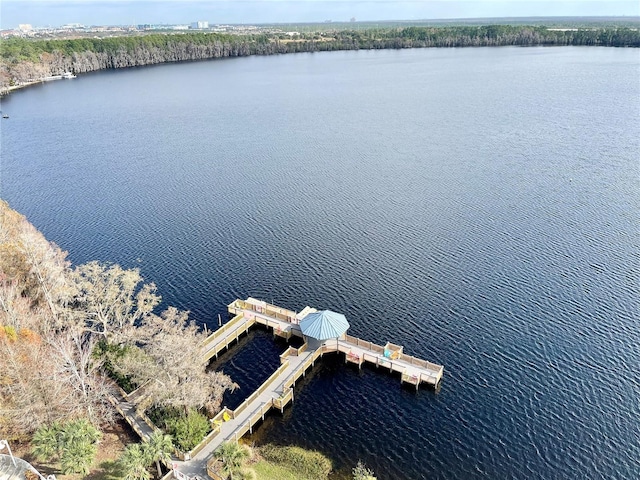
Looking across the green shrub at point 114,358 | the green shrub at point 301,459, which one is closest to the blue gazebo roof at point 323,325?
the green shrub at point 301,459

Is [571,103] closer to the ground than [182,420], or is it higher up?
higher up

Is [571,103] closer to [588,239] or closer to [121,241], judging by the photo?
[588,239]

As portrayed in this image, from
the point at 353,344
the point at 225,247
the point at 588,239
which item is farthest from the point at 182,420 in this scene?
the point at 588,239

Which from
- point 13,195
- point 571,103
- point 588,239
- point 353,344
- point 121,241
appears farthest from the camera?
point 571,103

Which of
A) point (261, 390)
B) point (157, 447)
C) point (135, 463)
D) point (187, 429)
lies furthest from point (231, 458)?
point (261, 390)

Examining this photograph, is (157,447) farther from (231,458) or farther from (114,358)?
(114,358)

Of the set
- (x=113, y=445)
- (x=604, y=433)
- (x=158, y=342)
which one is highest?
(x=158, y=342)

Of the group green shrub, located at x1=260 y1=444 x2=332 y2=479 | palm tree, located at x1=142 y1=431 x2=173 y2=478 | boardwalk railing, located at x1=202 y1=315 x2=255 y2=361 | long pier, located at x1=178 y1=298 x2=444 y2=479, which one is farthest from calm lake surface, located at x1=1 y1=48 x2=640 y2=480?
palm tree, located at x1=142 y1=431 x2=173 y2=478
